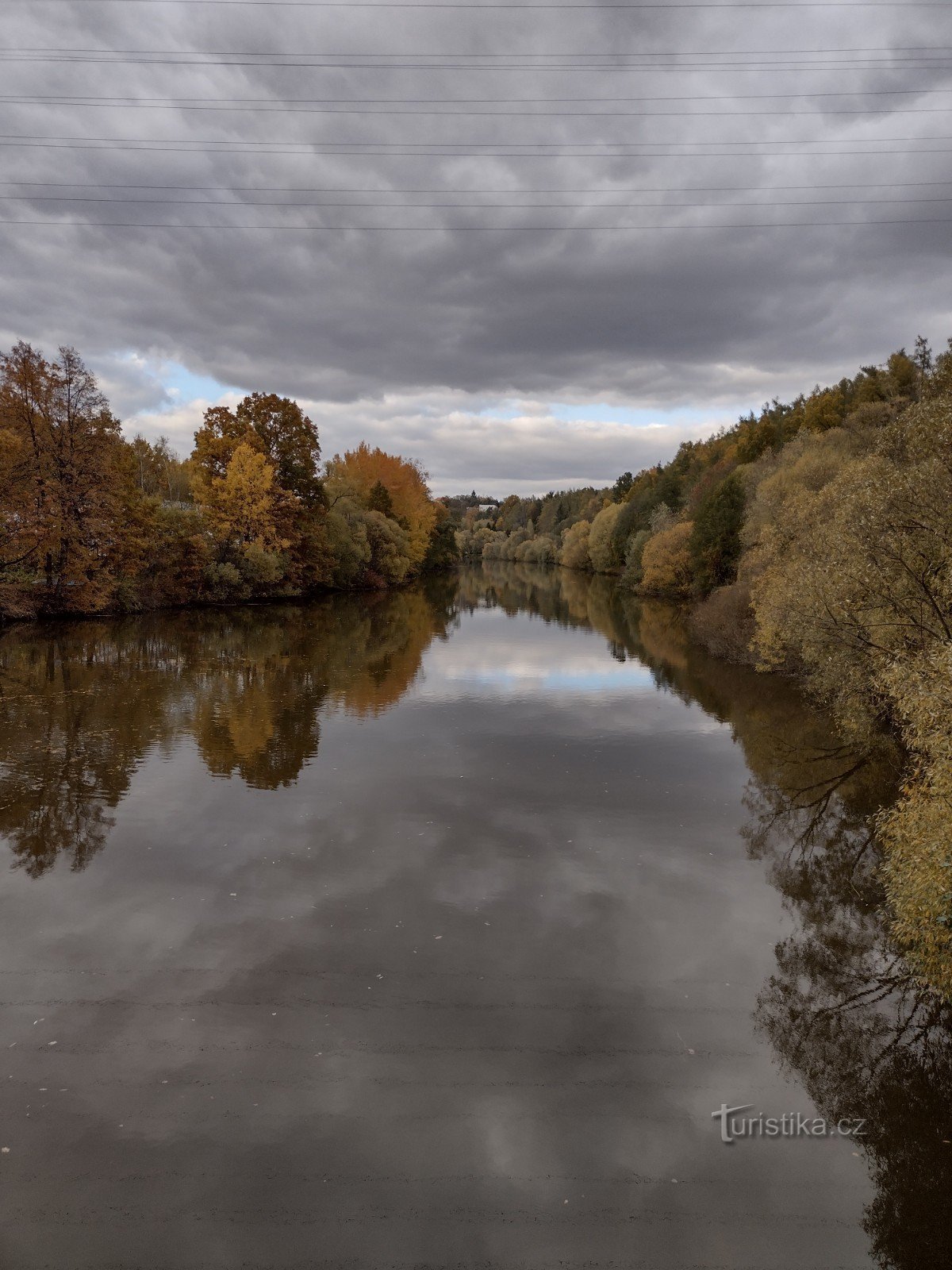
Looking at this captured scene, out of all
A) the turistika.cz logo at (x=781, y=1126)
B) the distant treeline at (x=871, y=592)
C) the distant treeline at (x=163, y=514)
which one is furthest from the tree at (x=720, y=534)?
the turistika.cz logo at (x=781, y=1126)

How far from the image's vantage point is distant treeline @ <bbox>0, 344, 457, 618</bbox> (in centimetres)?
3953

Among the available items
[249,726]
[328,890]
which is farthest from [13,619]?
[328,890]

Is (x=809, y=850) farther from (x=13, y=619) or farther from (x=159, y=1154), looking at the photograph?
(x=13, y=619)

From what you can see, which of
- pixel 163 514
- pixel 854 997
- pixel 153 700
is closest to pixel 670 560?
pixel 163 514

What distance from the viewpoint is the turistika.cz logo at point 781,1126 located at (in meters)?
7.54

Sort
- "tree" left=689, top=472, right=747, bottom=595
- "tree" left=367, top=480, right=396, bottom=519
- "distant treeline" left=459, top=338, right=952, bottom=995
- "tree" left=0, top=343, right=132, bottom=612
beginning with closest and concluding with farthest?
"distant treeline" left=459, top=338, right=952, bottom=995 < "tree" left=0, top=343, right=132, bottom=612 < "tree" left=689, top=472, right=747, bottom=595 < "tree" left=367, top=480, right=396, bottom=519

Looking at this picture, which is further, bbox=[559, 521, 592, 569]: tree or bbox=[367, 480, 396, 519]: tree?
bbox=[559, 521, 592, 569]: tree

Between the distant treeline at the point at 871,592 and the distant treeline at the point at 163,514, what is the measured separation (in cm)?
3084

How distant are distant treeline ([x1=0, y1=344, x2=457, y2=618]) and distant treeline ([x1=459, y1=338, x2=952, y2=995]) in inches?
1214

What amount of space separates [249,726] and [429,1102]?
51.5 ft

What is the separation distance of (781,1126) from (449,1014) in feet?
12.7

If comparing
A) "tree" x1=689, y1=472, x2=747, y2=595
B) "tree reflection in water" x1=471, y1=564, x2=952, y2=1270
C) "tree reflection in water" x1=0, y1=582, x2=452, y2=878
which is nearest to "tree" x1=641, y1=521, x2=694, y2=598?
"tree" x1=689, y1=472, x2=747, y2=595

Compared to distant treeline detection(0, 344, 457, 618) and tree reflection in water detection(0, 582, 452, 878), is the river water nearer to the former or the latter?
tree reflection in water detection(0, 582, 452, 878)

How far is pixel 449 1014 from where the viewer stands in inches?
359
